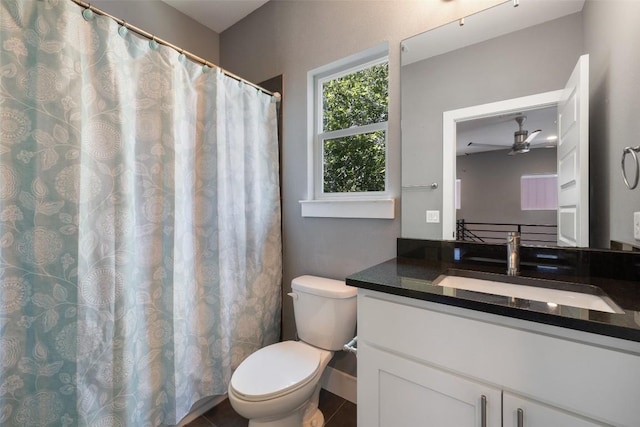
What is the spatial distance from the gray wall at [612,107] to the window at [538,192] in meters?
0.11

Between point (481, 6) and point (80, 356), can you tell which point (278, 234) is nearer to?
point (80, 356)

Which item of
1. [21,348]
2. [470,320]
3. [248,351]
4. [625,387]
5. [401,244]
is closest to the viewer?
[625,387]

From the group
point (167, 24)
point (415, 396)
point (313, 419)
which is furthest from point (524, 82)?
point (167, 24)

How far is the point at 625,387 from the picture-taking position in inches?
23.1

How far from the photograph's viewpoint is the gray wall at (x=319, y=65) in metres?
1.43

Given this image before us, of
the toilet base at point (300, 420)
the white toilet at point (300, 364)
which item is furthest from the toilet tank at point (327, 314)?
the toilet base at point (300, 420)

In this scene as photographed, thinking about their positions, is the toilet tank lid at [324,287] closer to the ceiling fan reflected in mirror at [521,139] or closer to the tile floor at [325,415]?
the tile floor at [325,415]

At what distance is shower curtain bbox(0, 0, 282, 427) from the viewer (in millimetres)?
940

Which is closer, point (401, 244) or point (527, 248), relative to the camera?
point (527, 248)

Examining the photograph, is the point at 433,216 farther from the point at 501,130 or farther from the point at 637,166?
the point at 637,166

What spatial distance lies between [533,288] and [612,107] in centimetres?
70

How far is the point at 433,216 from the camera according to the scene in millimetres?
1341

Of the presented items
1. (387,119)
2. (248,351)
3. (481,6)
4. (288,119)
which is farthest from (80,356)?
(481,6)

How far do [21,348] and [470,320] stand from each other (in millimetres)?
1489
